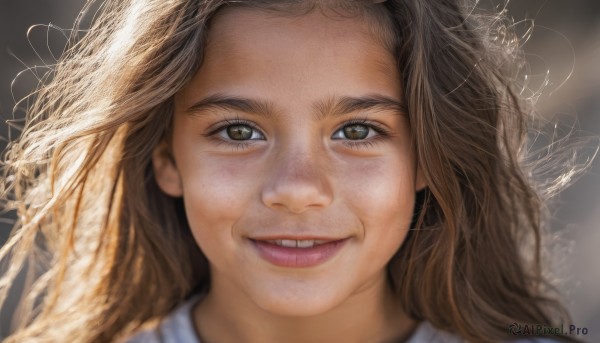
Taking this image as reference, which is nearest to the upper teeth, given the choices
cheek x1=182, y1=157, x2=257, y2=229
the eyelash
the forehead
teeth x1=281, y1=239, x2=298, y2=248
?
teeth x1=281, y1=239, x2=298, y2=248

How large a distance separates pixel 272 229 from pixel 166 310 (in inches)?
22.3

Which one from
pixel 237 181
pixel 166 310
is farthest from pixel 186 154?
pixel 166 310

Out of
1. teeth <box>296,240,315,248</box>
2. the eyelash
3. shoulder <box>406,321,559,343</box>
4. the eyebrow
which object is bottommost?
shoulder <box>406,321,559,343</box>

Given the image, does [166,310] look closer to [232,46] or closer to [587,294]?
[232,46]

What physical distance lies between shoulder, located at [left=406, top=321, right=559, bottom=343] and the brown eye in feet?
1.69

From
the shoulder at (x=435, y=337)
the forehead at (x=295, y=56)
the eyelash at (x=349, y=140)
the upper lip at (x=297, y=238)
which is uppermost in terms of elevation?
the forehead at (x=295, y=56)

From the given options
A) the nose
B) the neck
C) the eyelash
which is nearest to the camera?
the nose

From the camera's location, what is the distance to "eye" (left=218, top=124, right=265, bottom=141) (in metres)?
1.88

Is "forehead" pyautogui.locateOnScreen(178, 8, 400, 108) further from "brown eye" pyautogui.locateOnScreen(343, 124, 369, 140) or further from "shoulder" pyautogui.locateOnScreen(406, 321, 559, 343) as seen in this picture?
"shoulder" pyautogui.locateOnScreen(406, 321, 559, 343)

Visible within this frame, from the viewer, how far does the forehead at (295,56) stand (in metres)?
1.79

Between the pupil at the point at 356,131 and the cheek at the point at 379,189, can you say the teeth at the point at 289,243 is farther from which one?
the pupil at the point at 356,131

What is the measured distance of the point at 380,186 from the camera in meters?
1.85

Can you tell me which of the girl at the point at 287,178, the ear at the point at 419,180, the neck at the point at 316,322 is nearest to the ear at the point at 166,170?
the girl at the point at 287,178

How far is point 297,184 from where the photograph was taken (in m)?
1.75
